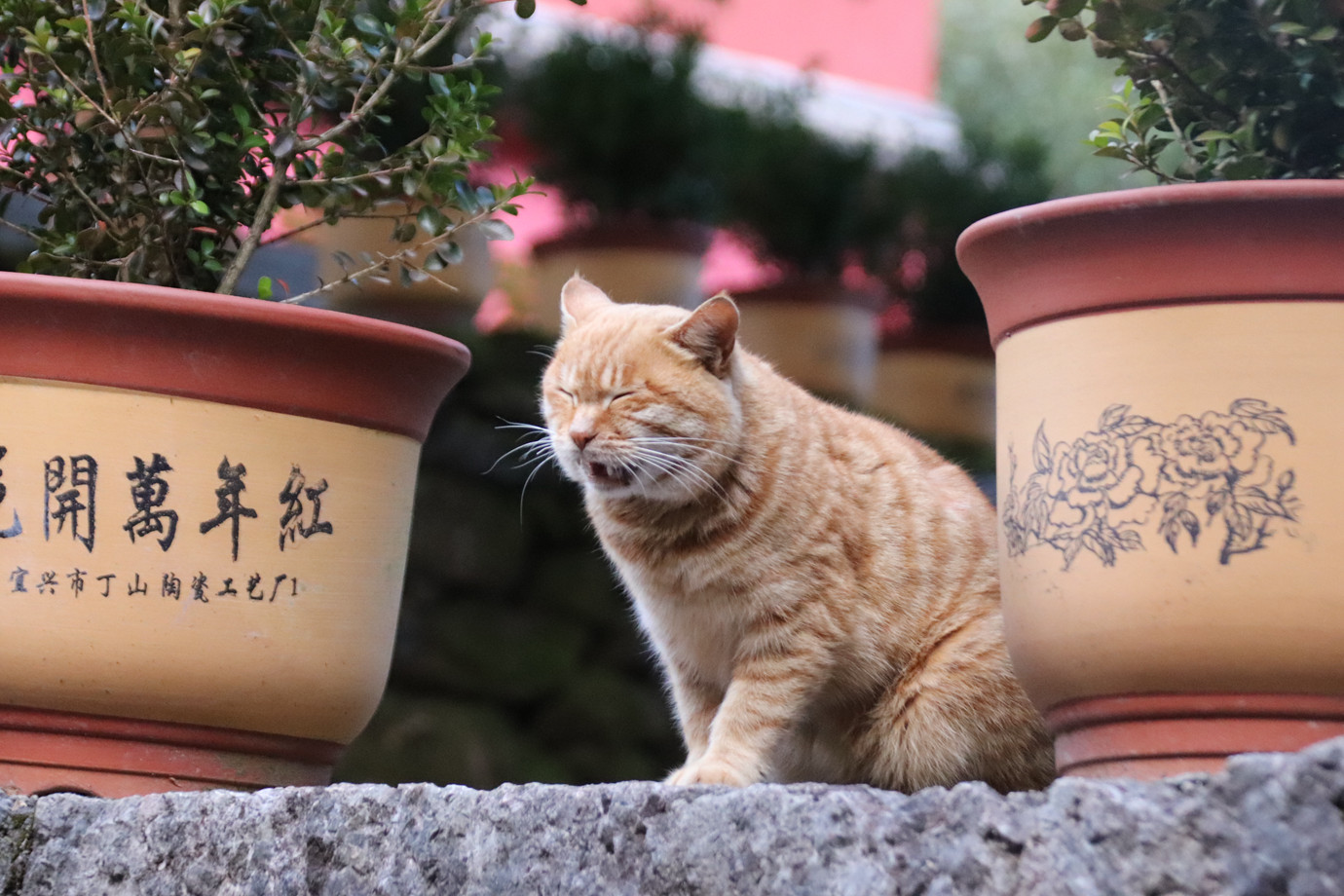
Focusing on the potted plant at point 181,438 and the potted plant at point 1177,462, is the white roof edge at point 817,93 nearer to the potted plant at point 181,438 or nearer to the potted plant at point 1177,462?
the potted plant at point 181,438

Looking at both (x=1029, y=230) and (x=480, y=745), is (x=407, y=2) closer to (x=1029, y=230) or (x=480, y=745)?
(x=1029, y=230)

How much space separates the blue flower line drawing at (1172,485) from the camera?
102cm

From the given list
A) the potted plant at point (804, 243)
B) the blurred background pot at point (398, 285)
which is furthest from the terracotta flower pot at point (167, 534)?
the potted plant at point (804, 243)

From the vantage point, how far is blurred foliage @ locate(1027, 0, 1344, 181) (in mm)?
1212

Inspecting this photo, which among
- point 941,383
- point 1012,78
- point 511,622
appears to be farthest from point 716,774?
point 1012,78

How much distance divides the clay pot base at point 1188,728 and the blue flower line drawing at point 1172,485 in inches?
4.3

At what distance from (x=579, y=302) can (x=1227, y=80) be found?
0.88m

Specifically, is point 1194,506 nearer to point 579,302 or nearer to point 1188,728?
point 1188,728

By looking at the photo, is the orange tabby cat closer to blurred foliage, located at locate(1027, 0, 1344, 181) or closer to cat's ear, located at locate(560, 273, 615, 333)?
cat's ear, located at locate(560, 273, 615, 333)

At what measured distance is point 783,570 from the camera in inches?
58.3

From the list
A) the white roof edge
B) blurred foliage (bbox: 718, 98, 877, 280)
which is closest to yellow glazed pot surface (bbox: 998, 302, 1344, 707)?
the white roof edge

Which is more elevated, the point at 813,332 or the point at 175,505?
the point at 175,505

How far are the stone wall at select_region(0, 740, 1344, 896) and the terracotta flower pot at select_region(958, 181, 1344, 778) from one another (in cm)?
12

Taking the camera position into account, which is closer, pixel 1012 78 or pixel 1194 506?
pixel 1194 506
